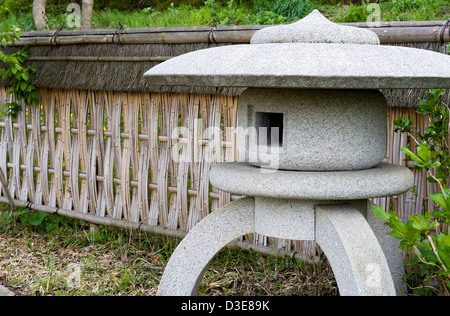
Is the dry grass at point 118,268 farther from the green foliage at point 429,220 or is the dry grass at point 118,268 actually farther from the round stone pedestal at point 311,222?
the green foliage at point 429,220

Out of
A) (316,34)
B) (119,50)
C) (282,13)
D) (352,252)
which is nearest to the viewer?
(352,252)

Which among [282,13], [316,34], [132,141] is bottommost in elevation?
[132,141]

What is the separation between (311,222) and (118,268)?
209cm

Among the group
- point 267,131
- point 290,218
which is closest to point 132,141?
point 267,131

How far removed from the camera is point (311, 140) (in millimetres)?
2781

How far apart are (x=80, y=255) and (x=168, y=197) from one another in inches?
36.1

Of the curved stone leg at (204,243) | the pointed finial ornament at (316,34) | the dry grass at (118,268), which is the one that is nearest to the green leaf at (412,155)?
the pointed finial ornament at (316,34)

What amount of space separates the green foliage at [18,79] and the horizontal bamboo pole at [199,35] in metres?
0.21

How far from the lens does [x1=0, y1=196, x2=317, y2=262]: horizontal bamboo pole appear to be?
4.22 metres

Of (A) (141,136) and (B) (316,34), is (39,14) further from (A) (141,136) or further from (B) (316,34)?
(B) (316,34)

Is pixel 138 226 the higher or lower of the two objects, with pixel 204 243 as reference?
lower

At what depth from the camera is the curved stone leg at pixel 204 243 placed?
3102 mm

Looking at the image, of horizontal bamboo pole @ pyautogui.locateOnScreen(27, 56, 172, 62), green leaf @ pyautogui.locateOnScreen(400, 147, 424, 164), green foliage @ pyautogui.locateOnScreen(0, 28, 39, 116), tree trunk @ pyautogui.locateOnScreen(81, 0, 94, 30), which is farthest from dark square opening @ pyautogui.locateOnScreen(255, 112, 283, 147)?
tree trunk @ pyautogui.locateOnScreen(81, 0, 94, 30)
